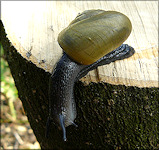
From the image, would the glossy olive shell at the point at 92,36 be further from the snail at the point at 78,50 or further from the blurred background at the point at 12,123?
the blurred background at the point at 12,123

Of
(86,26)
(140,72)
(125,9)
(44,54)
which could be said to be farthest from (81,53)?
(125,9)

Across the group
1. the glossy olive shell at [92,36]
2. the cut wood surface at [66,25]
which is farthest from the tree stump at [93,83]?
the glossy olive shell at [92,36]

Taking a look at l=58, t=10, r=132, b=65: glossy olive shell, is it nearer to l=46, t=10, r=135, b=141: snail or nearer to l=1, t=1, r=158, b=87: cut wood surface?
l=46, t=10, r=135, b=141: snail

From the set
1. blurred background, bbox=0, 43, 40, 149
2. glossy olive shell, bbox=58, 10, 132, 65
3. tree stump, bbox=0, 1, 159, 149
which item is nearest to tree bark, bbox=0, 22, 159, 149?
tree stump, bbox=0, 1, 159, 149

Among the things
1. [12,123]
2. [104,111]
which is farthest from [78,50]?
[12,123]

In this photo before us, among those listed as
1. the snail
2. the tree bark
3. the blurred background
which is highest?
the snail

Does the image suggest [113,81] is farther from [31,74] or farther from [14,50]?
[14,50]

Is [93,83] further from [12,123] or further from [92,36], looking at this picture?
[12,123]
